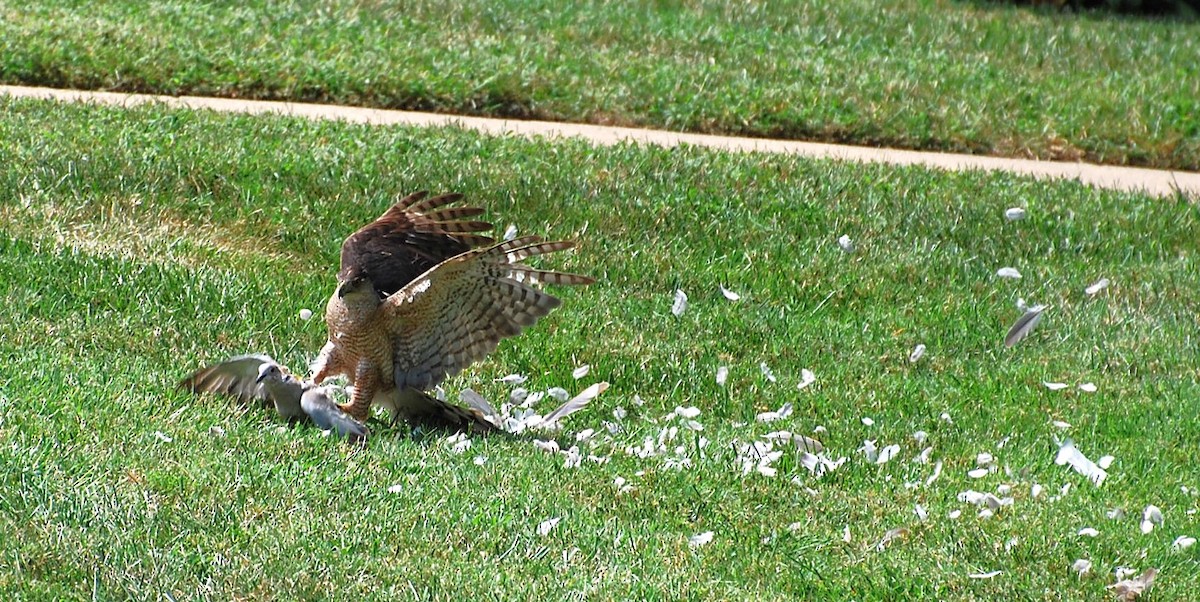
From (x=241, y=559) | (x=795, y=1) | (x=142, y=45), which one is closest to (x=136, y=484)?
(x=241, y=559)

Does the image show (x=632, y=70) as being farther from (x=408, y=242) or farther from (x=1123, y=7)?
(x=1123, y=7)

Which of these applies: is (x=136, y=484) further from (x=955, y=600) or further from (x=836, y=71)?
(x=836, y=71)

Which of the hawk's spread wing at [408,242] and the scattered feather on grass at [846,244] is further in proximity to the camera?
the scattered feather on grass at [846,244]

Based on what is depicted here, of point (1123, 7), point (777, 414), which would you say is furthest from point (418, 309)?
point (1123, 7)

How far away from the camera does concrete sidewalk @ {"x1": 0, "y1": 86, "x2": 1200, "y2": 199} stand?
8.81 m

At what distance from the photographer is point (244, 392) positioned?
17.2 feet

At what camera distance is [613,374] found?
19.7 feet

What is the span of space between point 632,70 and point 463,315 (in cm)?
529

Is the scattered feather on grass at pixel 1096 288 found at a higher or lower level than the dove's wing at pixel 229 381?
lower

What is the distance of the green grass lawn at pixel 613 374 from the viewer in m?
4.32

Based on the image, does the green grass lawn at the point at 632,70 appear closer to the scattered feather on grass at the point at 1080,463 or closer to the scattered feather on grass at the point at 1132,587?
the scattered feather on grass at the point at 1080,463

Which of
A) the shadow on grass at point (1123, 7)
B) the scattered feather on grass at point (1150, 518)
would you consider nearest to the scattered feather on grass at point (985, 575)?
the scattered feather on grass at point (1150, 518)

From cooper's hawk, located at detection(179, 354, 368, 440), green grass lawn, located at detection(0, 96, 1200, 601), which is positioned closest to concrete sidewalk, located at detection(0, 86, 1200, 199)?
green grass lawn, located at detection(0, 96, 1200, 601)

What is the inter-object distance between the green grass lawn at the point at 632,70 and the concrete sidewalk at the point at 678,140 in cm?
19
